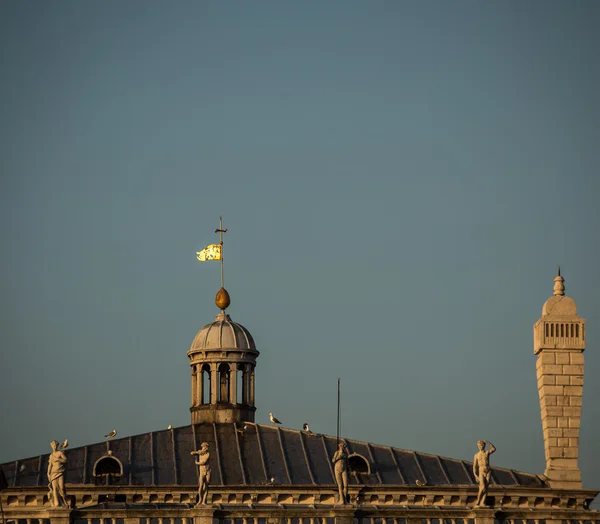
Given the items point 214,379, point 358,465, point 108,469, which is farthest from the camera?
point 214,379

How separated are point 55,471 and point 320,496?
94.4 feet

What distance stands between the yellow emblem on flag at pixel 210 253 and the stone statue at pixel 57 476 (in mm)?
43745

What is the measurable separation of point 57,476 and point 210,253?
4488 centimetres

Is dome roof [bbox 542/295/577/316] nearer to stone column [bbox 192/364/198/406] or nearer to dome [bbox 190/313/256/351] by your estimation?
dome [bbox 190/313/256/351]

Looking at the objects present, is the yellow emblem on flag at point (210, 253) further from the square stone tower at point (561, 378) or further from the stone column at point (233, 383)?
the square stone tower at point (561, 378)

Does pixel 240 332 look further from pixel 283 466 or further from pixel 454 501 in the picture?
pixel 454 501

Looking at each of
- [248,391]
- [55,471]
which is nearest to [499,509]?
[55,471]

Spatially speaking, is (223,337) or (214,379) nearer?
(223,337)

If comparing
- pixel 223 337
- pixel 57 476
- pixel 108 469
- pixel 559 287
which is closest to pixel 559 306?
pixel 559 287

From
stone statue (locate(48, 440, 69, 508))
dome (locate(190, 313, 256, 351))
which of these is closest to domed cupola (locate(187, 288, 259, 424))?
dome (locate(190, 313, 256, 351))

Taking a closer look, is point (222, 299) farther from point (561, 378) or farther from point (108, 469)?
point (561, 378)

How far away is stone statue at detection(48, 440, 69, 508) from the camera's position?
110 meters

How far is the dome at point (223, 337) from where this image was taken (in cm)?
14725

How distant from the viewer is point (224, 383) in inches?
5876
